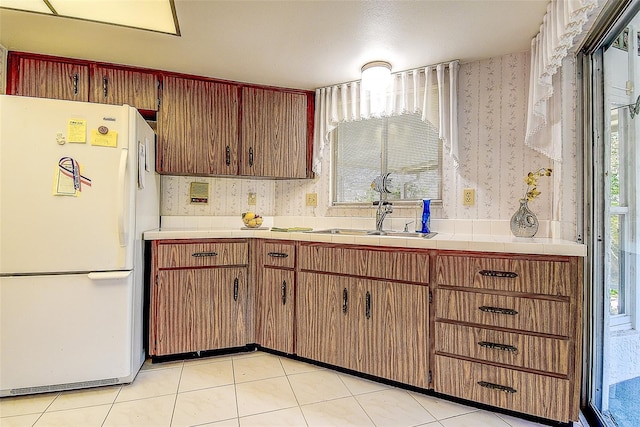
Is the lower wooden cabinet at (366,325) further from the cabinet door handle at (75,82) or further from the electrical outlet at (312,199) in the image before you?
the cabinet door handle at (75,82)

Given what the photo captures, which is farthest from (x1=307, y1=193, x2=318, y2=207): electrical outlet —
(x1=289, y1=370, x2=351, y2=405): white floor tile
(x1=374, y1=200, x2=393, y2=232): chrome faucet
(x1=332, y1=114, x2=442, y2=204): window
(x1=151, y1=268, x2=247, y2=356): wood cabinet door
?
(x1=289, y1=370, x2=351, y2=405): white floor tile

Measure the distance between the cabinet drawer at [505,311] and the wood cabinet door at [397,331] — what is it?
0.12 m

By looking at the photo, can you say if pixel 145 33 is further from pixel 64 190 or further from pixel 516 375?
pixel 516 375

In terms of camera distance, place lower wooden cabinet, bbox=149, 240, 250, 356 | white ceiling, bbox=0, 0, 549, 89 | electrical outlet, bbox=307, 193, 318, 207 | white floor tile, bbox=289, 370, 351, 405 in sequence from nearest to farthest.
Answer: white ceiling, bbox=0, 0, 549, 89 < white floor tile, bbox=289, 370, 351, 405 < lower wooden cabinet, bbox=149, 240, 250, 356 < electrical outlet, bbox=307, 193, 318, 207

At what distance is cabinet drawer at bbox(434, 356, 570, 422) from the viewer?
4.95 feet

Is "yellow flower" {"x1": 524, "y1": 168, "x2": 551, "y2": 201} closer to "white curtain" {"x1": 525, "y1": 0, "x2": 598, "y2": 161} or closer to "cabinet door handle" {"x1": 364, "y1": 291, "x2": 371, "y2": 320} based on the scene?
"white curtain" {"x1": 525, "y1": 0, "x2": 598, "y2": 161}

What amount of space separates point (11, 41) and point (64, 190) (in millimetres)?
1121

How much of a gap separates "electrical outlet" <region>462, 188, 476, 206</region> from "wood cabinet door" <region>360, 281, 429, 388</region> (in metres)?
0.79

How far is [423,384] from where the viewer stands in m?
1.76

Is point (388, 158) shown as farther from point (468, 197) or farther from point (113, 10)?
point (113, 10)

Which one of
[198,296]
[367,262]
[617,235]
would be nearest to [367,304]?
[367,262]

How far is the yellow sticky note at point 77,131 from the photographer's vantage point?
1759 mm

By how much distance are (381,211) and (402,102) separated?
80cm

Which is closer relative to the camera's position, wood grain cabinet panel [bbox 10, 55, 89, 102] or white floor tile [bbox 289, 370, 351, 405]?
white floor tile [bbox 289, 370, 351, 405]
